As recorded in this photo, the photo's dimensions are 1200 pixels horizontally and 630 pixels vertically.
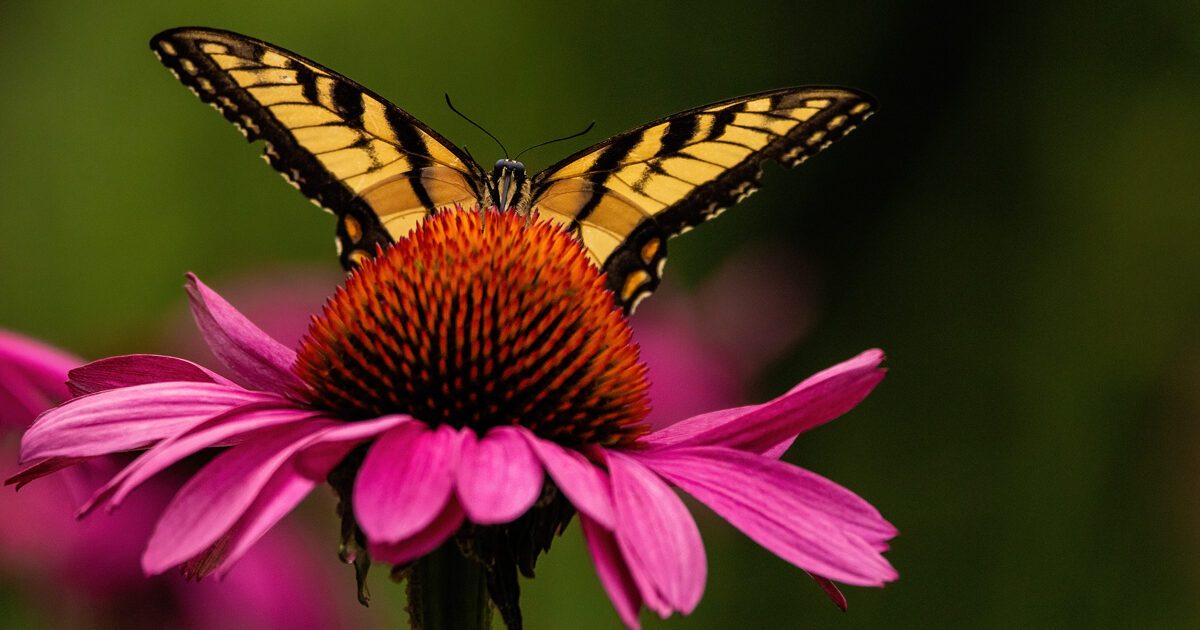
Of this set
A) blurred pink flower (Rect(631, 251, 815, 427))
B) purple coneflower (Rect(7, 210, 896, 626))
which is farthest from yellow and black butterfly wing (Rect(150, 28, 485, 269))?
blurred pink flower (Rect(631, 251, 815, 427))

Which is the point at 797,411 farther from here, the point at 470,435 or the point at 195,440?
the point at 195,440

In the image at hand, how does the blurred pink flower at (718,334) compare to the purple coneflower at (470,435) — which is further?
the blurred pink flower at (718,334)

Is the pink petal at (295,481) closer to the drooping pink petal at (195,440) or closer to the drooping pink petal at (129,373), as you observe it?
the drooping pink petal at (195,440)

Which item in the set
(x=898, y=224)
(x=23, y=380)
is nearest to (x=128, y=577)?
(x=23, y=380)

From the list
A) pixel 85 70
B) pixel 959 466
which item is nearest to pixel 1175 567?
pixel 959 466

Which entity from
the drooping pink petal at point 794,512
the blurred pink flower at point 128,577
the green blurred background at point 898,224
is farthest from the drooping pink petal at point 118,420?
the green blurred background at point 898,224

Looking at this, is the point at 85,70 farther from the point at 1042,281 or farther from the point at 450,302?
the point at 450,302
